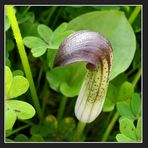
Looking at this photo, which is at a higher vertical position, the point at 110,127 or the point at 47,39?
the point at 47,39

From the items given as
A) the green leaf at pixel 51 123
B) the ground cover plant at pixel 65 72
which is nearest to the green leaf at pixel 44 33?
the ground cover plant at pixel 65 72

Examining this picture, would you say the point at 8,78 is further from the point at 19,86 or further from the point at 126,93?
the point at 126,93

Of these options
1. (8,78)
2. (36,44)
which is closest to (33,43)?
(36,44)

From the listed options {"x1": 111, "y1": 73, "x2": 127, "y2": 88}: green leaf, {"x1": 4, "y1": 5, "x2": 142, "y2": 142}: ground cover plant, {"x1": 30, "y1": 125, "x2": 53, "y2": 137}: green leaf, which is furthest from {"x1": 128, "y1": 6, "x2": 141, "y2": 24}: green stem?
{"x1": 30, "y1": 125, "x2": 53, "y2": 137}: green leaf

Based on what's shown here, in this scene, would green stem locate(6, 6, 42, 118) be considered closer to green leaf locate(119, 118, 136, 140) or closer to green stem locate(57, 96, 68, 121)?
green stem locate(57, 96, 68, 121)

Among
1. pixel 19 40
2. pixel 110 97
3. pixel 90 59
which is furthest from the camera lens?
pixel 110 97

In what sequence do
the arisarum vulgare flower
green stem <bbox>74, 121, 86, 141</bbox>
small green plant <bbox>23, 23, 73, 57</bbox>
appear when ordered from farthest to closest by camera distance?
green stem <bbox>74, 121, 86, 141</bbox>
small green plant <bbox>23, 23, 73, 57</bbox>
the arisarum vulgare flower

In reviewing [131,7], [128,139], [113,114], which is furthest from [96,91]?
[131,7]

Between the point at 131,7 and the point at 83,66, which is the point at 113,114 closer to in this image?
the point at 83,66
